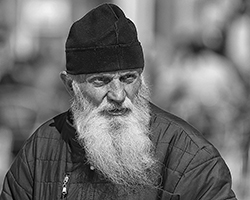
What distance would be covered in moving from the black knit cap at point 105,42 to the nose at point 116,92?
0.23ft

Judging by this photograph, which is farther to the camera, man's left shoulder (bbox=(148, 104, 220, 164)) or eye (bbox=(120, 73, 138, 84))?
eye (bbox=(120, 73, 138, 84))

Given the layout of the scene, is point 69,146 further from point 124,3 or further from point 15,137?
point 124,3

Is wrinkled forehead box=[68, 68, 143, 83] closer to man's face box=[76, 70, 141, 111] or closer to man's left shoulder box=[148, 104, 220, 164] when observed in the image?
man's face box=[76, 70, 141, 111]

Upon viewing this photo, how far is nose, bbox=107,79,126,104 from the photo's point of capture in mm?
3348

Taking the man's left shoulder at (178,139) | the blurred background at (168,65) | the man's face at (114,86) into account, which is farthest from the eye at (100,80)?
the blurred background at (168,65)

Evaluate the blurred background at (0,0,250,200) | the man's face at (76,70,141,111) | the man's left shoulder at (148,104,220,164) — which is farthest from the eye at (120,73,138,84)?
the blurred background at (0,0,250,200)

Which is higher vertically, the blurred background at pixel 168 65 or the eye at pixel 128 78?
the eye at pixel 128 78

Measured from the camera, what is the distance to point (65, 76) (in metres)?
3.66

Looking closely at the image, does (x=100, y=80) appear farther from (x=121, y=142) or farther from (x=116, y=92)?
(x=121, y=142)

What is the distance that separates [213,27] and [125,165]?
4.53 meters

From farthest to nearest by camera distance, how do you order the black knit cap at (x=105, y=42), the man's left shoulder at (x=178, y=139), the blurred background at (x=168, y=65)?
1. the blurred background at (x=168, y=65)
2. the black knit cap at (x=105, y=42)
3. the man's left shoulder at (x=178, y=139)

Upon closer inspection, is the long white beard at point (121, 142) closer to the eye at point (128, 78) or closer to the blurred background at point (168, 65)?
the eye at point (128, 78)

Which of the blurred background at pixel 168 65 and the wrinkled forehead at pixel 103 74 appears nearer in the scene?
the wrinkled forehead at pixel 103 74

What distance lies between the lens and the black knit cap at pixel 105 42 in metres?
3.38
